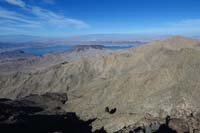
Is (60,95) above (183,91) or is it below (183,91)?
below

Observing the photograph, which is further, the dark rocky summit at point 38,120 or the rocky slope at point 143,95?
the rocky slope at point 143,95

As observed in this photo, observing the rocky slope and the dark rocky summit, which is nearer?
the dark rocky summit

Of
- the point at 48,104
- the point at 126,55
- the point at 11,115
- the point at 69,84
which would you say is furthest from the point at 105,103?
the point at 126,55

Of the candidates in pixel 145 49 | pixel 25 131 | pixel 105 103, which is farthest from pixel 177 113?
pixel 145 49

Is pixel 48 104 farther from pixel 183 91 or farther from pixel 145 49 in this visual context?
pixel 145 49

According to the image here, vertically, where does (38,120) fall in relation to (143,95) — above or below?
below

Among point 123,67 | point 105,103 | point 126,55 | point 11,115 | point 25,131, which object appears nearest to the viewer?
point 25,131

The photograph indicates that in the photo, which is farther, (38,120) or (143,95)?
(143,95)

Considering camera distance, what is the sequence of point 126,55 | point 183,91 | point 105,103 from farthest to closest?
point 126,55 → point 105,103 → point 183,91

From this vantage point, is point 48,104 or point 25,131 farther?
point 48,104
